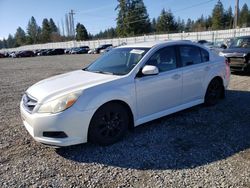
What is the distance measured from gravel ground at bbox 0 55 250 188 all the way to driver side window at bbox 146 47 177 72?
1103 millimetres

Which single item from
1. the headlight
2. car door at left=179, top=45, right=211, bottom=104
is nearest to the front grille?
the headlight

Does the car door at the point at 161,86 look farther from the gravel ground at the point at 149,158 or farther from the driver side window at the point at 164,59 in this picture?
the gravel ground at the point at 149,158

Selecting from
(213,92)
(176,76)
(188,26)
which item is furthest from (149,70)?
(188,26)

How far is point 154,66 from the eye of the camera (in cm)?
423

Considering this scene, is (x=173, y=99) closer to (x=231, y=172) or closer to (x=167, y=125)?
(x=167, y=125)

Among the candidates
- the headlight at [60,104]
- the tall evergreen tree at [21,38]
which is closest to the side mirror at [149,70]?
the headlight at [60,104]

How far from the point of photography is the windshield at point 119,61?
4387 millimetres

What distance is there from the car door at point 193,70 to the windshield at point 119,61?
0.98 metres

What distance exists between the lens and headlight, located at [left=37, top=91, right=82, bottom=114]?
11.4ft

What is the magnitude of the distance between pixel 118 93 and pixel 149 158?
1096mm

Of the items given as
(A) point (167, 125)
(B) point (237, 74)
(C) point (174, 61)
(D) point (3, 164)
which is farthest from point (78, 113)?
(B) point (237, 74)

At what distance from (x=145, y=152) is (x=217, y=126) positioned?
169 cm

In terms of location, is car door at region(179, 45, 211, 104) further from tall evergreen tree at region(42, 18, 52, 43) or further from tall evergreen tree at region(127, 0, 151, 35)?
tall evergreen tree at region(42, 18, 52, 43)

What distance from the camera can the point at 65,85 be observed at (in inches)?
157
